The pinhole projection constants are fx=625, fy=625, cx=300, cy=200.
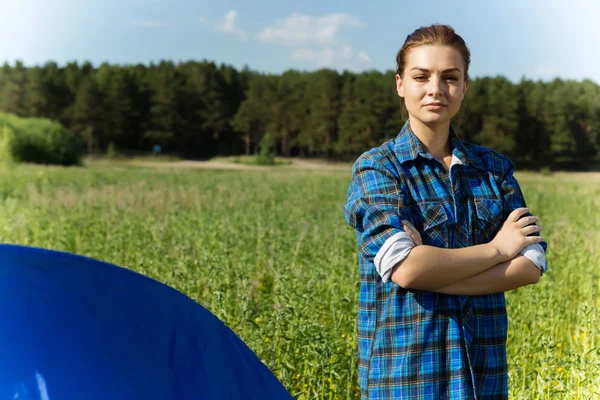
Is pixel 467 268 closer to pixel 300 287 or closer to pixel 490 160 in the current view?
pixel 490 160

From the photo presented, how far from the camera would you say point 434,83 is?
165 cm

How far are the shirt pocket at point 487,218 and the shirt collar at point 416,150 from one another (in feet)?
0.33

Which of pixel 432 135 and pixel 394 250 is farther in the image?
pixel 432 135

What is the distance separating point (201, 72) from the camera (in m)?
62.5

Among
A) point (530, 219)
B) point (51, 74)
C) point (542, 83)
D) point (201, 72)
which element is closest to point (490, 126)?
point (542, 83)

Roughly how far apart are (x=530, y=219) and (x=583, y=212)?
11.9 metres

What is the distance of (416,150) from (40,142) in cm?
3991

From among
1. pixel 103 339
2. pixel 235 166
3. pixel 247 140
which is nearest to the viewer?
pixel 103 339

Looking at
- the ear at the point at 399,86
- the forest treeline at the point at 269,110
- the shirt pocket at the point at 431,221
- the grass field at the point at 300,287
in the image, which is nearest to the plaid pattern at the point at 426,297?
the shirt pocket at the point at 431,221

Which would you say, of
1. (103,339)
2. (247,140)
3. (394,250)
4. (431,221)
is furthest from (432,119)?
(247,140)

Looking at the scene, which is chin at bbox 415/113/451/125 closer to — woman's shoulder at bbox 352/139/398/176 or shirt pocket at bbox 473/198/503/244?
woman's shoulder at bbox 352/139/398/176

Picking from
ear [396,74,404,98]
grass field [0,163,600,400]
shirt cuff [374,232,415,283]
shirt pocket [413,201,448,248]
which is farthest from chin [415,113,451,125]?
grass field [0,163,600,400]

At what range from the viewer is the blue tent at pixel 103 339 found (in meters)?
1.23

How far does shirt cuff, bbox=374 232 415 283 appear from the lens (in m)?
1.51
